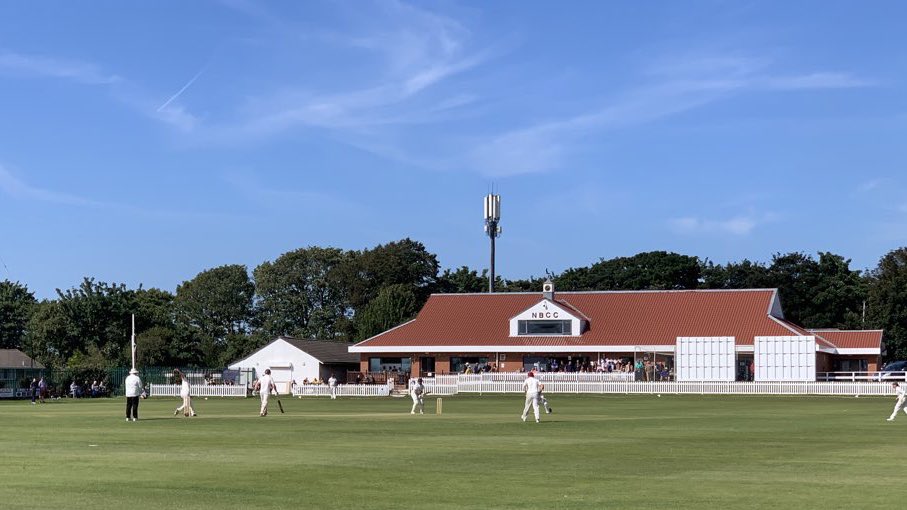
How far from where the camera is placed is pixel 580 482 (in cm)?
1777

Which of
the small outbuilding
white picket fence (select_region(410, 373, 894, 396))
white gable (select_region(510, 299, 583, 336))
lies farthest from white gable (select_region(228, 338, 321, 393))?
white picket fence (select_region(410, 373, 894, 396))

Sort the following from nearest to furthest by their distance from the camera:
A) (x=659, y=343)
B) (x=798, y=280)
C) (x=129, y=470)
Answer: (x=129, y=470)
(x=659, y=343)
(x=798, y=280)

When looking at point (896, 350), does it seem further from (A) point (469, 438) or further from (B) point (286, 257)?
(A) point (469, 438)

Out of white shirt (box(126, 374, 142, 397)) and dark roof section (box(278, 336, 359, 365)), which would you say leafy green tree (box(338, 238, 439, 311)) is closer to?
dark roof section (box(278, 336, 359, 365))

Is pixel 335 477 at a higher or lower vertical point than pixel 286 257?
lower

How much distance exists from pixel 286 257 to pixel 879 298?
2626 inches

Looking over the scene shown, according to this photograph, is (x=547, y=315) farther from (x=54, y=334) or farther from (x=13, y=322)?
(x=13, y=322)

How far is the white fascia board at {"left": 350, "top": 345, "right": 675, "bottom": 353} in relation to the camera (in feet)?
278

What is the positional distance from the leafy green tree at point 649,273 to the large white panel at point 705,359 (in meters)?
57.0

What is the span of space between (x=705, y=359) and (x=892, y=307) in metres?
37.1

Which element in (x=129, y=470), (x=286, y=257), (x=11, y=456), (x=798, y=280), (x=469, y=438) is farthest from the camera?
(x=286, y=257)

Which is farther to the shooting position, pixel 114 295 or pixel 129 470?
pixel 114 295

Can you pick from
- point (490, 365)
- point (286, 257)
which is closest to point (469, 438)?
point (490, 365)

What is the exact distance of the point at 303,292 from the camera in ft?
452
